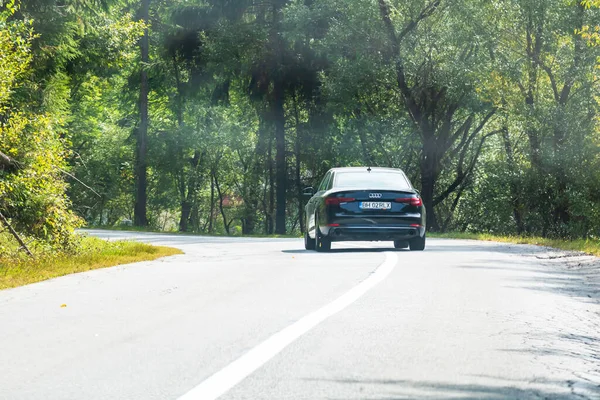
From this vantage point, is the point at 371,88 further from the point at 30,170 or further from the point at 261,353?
the point at 261,353

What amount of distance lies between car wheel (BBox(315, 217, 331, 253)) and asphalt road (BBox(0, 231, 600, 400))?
5465 mm

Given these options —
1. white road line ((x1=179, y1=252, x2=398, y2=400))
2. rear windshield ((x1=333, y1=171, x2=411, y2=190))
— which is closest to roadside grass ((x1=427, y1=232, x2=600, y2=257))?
rear windshield ((x1=333, y1=171, x2=411, y2=190))

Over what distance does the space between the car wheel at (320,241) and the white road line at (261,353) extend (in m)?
8.86

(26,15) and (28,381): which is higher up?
(26,15)

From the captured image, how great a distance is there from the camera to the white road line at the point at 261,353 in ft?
20.7

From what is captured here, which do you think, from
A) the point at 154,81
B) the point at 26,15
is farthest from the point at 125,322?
the point at 154,81

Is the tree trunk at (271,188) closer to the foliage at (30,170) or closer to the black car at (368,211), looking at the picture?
the black car at (368,211)

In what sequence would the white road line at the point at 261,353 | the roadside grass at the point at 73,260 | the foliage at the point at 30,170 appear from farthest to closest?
the foliage at the point at 30,170 → the roadside grass at the point at 73,260 → the white road line at the point at 261,353

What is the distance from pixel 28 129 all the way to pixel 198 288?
23.1ft

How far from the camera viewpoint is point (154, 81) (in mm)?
55594

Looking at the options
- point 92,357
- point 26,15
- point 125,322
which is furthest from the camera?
point 26,15

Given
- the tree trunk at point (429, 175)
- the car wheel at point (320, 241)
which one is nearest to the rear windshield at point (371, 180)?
the car wheel at point (320, 241)

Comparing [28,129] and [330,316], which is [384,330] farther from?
[28,129]

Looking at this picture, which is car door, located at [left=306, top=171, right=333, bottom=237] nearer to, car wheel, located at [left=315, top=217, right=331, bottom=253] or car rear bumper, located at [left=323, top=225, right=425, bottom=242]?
car wheel, located at [left=315, top=217, right=331, bottom=253]
